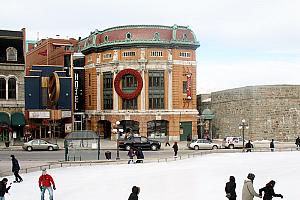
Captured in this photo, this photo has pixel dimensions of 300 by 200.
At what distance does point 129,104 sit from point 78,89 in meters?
9.92

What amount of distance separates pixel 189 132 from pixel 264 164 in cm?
3032

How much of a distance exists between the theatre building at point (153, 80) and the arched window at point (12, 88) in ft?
39.5

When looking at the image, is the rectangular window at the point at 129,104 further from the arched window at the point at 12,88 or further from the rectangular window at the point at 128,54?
the arched window at the point at 12,88

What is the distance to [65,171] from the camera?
27.4 metres

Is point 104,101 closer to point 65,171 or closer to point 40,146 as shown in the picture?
point 40,146

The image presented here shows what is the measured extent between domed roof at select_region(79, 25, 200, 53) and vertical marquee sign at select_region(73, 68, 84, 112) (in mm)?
6710

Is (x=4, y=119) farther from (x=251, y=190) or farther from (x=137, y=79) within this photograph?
(x=251, y=190)

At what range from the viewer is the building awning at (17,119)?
5350 cm

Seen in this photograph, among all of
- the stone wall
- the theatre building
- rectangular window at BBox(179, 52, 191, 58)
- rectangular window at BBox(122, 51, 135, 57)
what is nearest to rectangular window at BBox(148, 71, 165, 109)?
the theatre building

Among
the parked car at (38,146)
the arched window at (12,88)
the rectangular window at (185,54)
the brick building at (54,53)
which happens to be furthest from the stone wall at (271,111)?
the arched window at (12,88)

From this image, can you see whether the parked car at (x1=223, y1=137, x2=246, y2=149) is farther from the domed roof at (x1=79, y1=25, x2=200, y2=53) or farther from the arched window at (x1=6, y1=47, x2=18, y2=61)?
the arched window at (x1=6, y1=47, x2=18, y2=61)

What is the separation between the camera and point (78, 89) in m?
65.4

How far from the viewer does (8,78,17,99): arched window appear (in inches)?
2128

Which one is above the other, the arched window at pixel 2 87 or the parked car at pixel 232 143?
the arched window at pixel 2 87
